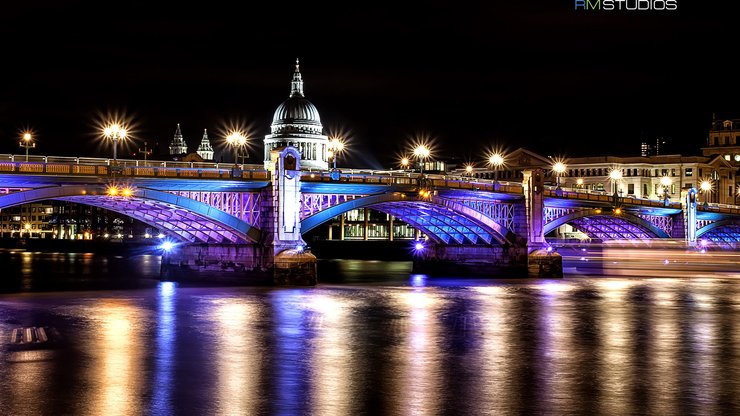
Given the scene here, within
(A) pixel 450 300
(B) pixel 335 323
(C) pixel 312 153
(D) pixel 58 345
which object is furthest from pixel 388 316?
(C) pixel 312 153

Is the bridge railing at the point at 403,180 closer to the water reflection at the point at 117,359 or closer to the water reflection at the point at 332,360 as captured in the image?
the water reflection at the point at 332,360

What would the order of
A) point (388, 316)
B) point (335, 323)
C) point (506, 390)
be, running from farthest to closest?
point (388, 316) < point (335, 323) < point (506, 390)

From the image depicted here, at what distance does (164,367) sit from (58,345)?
7397mm

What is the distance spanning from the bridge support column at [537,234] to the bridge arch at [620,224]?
10.5m

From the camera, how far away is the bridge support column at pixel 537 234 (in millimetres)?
86875

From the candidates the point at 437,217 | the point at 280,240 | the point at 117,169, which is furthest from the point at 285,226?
the point at 437,217

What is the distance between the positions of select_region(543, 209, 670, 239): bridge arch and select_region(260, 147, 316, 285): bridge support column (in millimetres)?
39034

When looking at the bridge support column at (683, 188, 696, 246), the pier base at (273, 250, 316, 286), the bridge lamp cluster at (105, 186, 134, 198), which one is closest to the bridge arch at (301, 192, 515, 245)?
the pier base at (273, 250, 316, 286)

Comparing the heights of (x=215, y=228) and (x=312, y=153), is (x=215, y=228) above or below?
below

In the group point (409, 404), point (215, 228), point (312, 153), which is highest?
point (312, 153)

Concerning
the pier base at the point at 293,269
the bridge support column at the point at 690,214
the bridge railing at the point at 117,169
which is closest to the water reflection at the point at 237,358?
the bridge railing at the point at 117,169

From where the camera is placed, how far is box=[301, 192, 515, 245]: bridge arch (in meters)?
75.4

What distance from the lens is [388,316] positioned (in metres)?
49.8

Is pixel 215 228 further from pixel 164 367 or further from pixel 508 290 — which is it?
pixel 164 367
